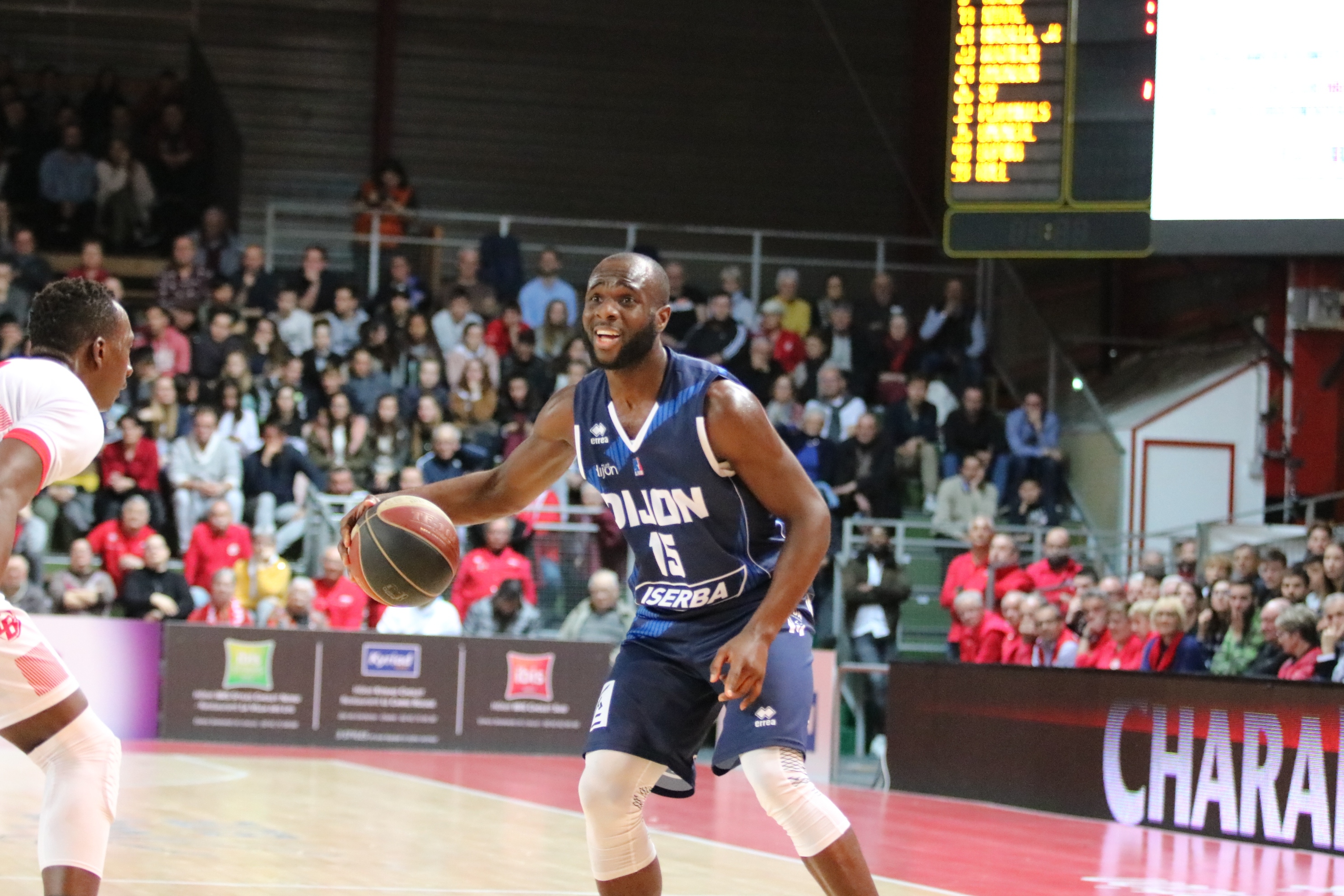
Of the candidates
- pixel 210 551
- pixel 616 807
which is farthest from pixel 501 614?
pixel 616 807

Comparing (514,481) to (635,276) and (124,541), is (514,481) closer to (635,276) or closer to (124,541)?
(635,276)

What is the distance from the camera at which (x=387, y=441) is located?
632 inches

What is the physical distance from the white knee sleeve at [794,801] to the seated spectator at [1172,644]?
702 cm

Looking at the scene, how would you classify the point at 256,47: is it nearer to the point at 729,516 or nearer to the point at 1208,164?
the point at 1208,164

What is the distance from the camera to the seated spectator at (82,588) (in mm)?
14305

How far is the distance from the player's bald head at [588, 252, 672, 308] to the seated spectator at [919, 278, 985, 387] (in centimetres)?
1326

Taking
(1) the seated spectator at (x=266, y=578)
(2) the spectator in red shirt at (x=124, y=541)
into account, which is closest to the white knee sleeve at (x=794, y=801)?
(1) the seated spectator at (x=266, y=578)

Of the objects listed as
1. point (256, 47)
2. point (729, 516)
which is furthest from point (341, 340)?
point (729, 516)

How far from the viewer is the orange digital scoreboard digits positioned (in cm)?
1167

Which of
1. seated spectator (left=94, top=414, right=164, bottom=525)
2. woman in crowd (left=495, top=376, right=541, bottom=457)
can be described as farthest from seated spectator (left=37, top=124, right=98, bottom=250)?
woman in crowd (left=495, top=376, right=541, bottom=457)

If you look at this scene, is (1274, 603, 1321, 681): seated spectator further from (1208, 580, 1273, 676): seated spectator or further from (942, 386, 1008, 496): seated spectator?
(942, 386, 1008, 496): seated spectator

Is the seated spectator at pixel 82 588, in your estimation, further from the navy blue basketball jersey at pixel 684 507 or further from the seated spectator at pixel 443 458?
the navy blue basketball jersey at pixel 684 507

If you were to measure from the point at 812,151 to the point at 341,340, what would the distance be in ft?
26.8

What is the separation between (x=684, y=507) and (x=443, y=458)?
10439 millimetres
